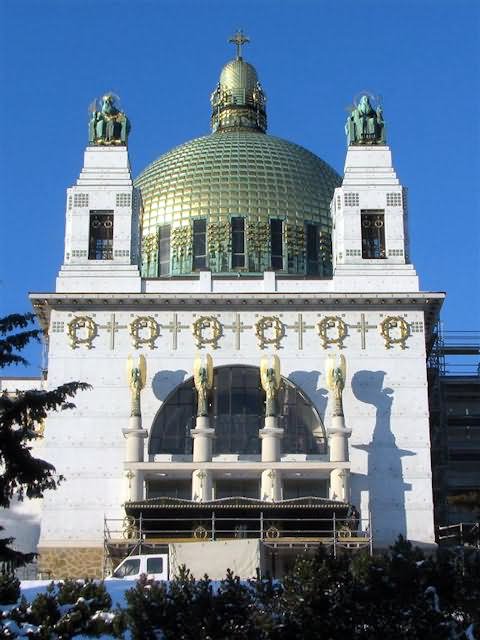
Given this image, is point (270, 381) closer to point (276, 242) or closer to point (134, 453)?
point (134, 453)

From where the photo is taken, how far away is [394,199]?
54531 millimetres

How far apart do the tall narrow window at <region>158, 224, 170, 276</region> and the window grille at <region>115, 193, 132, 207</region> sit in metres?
4.97

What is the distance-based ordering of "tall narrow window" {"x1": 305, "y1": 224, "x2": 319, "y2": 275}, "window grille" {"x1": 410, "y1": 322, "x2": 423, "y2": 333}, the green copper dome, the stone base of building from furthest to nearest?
"tall narrow window" {"x1": 305, "y1": 224, "x2": 319, "y2": 275} < the green copper dome < "window grille" {"x1": 410, "y1": 322, "x2": 423, "y2": 333} < the stone base of building

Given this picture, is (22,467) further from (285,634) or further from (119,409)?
(119,409)

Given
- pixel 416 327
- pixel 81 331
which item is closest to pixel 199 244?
pixel 81 331

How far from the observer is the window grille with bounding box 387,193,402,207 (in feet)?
178

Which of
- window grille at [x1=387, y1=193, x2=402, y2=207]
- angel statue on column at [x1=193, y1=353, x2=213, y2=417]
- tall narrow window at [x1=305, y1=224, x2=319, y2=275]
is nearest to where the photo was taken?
angel statue on column at [x1=193, y1=353, x2=213, y2=417]

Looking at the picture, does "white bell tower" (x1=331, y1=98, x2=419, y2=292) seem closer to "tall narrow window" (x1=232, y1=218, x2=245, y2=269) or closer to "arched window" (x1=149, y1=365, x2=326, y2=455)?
"tall narrow window" (x1=232, y1=218, x2=245, y2=269)

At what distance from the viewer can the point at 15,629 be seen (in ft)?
91.9

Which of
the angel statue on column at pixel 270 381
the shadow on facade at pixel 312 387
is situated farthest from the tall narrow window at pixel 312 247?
the angel statue on column at pixel 270 381

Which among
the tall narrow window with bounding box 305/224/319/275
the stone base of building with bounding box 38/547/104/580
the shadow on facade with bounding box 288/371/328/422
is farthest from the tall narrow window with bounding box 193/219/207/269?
the stone base of building with bounding box 38/547/104/580

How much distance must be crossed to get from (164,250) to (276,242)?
478 cm

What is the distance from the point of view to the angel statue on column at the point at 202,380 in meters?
49.9

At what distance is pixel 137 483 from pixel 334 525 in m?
7.14
